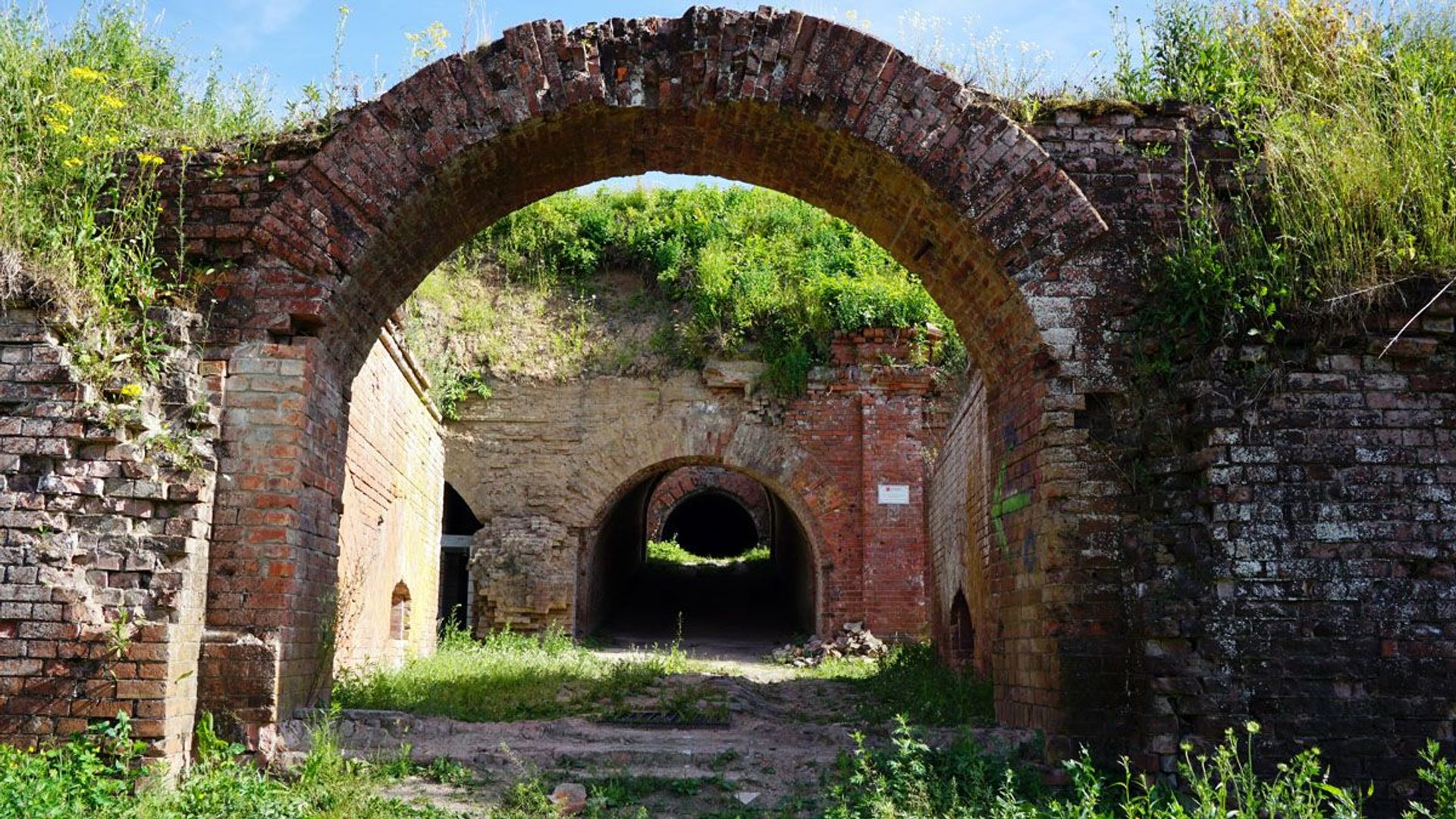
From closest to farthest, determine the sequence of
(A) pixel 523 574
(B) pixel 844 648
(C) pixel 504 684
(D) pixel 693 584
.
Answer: (C) pixel 504 684, (B) pixel 844 648, (A) pixel 523 574, (D) pixel 693 584

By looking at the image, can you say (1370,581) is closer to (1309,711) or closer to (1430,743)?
(1309,711)

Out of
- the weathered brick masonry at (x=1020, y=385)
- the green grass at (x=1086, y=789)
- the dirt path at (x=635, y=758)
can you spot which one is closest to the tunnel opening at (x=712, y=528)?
the dirt path at (x=635, y=758)

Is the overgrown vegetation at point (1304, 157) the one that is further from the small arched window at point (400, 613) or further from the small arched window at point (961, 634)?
the small arched window at point (400, 613)

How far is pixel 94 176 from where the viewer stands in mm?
5887

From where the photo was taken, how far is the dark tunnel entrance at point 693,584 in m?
15.8

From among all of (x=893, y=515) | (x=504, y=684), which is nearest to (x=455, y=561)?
(x=893, y=515)

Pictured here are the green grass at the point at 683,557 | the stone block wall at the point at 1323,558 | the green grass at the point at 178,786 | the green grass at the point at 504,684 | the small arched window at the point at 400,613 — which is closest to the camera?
the green grass at the point at 178,786

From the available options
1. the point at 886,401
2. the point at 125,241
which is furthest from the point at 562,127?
the point at 886,401

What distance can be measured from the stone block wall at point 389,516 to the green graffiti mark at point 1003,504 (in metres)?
4.12

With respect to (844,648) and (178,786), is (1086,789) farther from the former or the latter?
(844,648)

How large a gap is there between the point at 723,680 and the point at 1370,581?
19.6 ft

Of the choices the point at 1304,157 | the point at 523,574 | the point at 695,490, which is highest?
the point at 1304,157

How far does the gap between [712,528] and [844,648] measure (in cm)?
1587

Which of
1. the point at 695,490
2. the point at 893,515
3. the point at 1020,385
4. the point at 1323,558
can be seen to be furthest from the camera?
the point at 695,490
